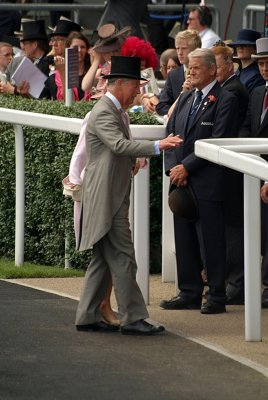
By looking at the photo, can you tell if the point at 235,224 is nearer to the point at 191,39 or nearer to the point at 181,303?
the point at 181,303

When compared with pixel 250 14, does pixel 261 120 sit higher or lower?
lower

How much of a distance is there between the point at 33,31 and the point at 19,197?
423cm

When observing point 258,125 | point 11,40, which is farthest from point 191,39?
point 11,40

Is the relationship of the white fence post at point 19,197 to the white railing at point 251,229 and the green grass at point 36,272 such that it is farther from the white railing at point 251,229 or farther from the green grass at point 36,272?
the white railing at point 251,229

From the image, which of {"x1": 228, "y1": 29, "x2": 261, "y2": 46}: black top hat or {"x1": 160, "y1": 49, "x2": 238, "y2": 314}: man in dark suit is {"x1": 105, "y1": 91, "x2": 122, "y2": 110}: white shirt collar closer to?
{"x1": 160, "y1": 49, "x2": 238, "y2": 314}: man in dark suit

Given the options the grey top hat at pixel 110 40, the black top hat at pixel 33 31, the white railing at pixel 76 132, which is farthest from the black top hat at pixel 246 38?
the black top hat at pixel 33 31

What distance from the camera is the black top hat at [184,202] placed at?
10609mm

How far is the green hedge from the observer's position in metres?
12.3

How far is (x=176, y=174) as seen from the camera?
1064 cm

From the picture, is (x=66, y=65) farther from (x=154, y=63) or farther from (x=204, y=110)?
(x=204, y=110)

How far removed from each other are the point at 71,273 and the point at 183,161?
204 cm

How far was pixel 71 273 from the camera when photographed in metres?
12.3

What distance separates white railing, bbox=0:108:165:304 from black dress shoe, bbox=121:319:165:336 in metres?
0.95

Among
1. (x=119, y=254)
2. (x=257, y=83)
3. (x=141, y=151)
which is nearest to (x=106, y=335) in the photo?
(x=119, y=254)
